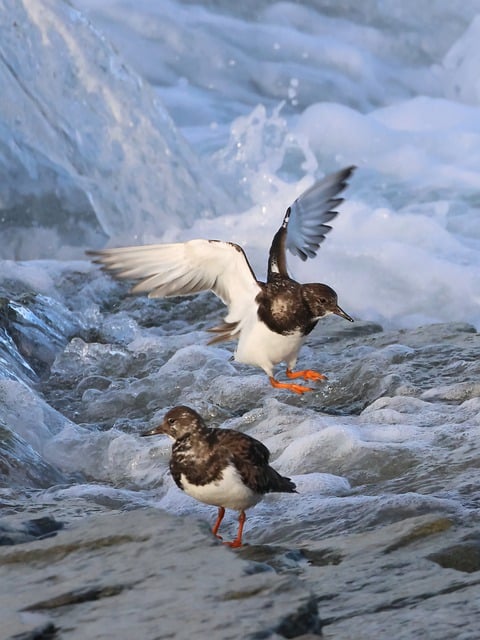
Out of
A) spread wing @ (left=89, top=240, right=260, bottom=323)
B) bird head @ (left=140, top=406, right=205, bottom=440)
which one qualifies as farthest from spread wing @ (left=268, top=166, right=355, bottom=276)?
bird head @ (left=140, top=406, right=205, bottom=440)

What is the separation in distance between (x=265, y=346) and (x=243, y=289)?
446mm

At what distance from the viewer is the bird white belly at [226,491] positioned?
174 inches

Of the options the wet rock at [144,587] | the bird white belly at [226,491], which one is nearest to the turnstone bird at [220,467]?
the bird white belly at [226,491]

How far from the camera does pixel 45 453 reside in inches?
255

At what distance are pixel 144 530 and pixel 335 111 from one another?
1570 cm

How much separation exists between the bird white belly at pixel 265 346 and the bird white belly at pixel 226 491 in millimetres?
2054

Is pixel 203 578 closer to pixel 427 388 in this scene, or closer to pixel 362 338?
pixel 427 388

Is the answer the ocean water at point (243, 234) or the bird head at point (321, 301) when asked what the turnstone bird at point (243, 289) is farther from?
the ocean water at point (243, 234)

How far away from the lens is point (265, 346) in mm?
6543

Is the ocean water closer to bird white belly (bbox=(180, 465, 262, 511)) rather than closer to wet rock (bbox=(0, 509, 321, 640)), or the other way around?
bird white belly (bbox=(180, 465, 262, 511))

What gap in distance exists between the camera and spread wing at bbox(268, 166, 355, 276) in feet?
24.7

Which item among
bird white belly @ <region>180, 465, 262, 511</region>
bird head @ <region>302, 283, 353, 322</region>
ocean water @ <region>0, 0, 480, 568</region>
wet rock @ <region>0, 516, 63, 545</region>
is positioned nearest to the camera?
wet rock @ <region>0, 516, 63, 545</region>

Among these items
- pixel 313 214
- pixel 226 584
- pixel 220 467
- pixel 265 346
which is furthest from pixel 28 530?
pixel 313 214

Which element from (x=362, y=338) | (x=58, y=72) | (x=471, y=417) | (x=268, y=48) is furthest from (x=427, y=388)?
(x=268, y=48)
